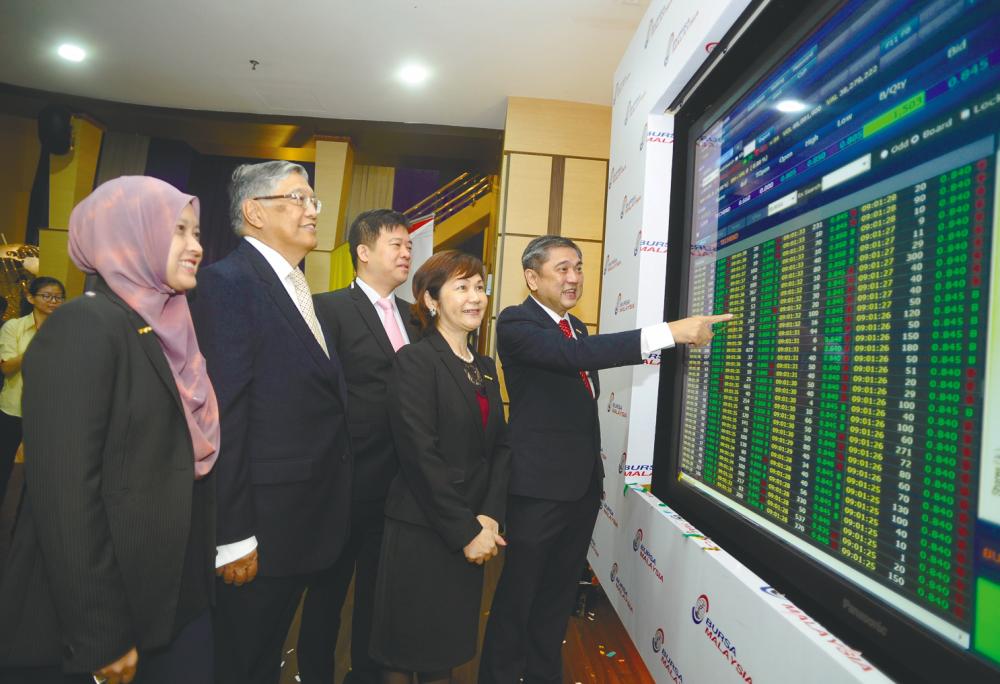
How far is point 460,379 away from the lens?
175cm

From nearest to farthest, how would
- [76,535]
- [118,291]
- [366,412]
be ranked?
1. [76,535]
2. [118,291]
3. [366,412]

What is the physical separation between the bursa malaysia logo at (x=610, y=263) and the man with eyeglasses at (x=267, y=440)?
1660mm

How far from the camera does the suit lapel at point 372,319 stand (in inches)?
80.5

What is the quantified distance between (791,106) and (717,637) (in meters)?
1.41

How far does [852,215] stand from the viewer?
1116 millimetres

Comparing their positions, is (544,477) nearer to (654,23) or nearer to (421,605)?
(421,605)

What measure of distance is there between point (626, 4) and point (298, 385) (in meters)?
3.54

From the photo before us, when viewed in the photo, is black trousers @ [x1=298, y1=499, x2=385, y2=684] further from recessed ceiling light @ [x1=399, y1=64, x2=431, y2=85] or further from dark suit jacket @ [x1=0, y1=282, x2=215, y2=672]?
recessed ceiling light @ [x1=399, y1=64, x2=431, y2=85]

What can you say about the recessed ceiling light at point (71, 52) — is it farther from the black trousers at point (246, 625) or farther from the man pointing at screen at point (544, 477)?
the black trousers at point (246, 625)

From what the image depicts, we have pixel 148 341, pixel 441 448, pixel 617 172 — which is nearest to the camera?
pixel 148 341

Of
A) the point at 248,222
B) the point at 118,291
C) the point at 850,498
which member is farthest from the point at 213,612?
the point at 850,498

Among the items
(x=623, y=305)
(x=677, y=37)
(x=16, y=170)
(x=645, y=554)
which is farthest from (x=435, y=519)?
(x=16, y=170)

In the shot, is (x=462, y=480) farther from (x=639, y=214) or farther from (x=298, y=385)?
(x=639, y=214)

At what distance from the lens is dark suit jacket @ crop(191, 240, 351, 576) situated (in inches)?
54.5
